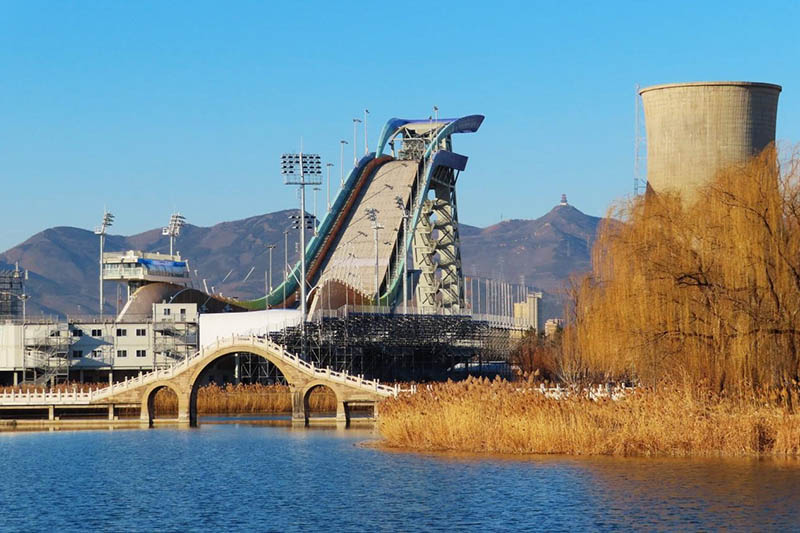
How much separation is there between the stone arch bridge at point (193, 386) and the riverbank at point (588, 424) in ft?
77.1

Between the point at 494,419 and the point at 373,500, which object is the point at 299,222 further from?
the point at 373,500

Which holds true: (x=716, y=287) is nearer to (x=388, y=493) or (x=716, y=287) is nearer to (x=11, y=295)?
(x=388, y=493)

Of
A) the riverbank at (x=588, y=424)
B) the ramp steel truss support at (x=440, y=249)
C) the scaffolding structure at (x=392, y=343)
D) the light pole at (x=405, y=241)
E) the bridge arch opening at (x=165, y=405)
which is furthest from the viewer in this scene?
the ramp steel truss support at (x=440, y=249)

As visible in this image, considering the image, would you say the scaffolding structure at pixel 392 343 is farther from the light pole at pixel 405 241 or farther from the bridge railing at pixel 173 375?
the bridge railing at pixel 173 375

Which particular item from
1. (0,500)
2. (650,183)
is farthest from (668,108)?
(0,500)

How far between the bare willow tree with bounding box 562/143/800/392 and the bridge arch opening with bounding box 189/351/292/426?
119ft

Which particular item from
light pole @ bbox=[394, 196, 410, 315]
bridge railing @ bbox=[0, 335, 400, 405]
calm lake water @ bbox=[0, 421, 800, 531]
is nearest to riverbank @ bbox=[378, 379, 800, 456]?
calm lake water @ bbox=[0, 421, 800, 531]

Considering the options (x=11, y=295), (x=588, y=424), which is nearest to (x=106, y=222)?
(x=11, y=295)

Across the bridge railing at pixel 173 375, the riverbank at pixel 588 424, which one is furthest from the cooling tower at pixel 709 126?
the bridge railing at pixel 173 375

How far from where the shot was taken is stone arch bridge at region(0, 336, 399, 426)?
86625 mm

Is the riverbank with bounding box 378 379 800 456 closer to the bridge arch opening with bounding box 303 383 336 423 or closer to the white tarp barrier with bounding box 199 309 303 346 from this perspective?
the bridge arch opening with bounding box 303 383 336 423

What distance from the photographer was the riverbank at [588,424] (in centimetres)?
5000

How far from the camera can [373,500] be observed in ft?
151

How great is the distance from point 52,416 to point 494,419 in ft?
136
